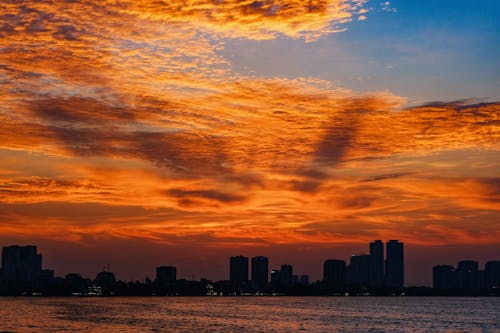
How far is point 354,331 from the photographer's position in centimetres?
16162

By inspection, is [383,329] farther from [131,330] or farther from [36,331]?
[36,331]

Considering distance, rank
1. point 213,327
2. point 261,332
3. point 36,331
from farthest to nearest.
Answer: point 213,327 < point 261,332 < point 36,331

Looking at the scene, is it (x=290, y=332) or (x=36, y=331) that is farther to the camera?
(x=290, y=332)

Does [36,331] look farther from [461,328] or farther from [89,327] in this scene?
[461,328]

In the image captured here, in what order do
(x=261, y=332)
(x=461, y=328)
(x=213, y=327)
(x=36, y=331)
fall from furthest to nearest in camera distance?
(x=461, y=328) → (x=213, y=327) → (x=261, y=332) → (x=36, y=331)

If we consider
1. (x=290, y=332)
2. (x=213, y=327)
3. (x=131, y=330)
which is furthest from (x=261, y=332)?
(x=131, y=330)

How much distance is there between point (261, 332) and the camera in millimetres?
152625

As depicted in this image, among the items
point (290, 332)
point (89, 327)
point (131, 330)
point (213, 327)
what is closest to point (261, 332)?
point (290, 332)

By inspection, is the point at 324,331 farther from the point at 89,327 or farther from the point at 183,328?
the point at 89,327

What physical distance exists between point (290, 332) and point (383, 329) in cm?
2852

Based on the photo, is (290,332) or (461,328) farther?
(461,328)

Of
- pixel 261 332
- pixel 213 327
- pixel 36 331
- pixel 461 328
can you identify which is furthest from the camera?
pixel 461 328

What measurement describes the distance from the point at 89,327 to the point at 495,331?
331 ft

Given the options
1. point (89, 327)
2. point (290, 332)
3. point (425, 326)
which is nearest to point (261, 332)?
point (290, 332)
